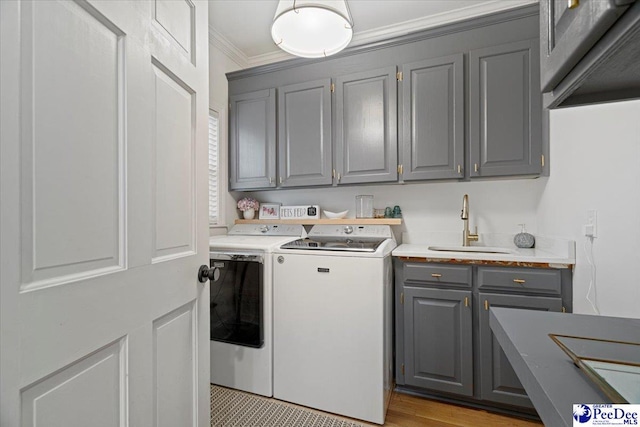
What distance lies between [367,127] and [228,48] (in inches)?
61.6

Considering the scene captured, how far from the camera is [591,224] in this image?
4.61 ft

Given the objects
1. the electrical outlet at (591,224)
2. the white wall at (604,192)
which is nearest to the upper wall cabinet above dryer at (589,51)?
the white wall at (604,192)

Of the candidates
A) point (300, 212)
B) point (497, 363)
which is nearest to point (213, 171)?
point (300, 212)

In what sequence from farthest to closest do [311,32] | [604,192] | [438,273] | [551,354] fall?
1. [438,273]
2. [311,32]
3. [604,192]
4. [551,354]

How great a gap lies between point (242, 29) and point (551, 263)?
2850 mm

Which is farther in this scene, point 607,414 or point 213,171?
point 213,171

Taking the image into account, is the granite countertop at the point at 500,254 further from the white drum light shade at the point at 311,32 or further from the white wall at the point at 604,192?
the white drum light shade at the point at 311,32

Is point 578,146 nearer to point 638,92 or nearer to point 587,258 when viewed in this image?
point 587,258

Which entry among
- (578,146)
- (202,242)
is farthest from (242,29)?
(578,146)

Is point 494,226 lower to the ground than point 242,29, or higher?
lower

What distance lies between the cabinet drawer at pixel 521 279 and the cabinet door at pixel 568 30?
1.46m

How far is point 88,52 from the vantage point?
0.65 meters

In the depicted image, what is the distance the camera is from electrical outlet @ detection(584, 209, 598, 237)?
1377 millimetres

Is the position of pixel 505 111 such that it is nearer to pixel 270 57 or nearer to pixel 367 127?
pixel 367 127
